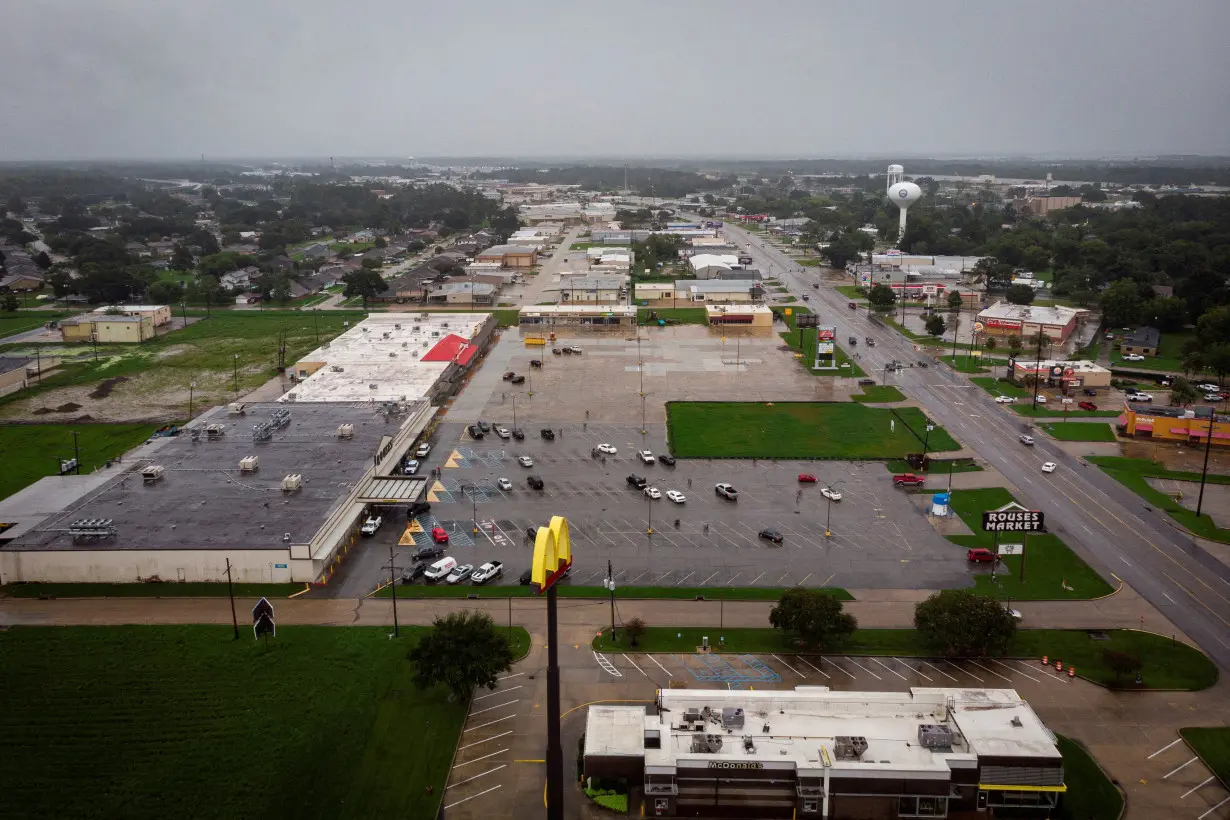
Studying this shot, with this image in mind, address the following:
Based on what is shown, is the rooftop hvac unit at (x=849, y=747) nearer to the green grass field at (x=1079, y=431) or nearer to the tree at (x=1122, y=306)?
the green grass field at (x=1079, y=431)

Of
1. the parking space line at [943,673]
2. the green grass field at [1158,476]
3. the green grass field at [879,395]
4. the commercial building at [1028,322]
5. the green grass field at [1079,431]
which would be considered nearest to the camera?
the parking space line at [943,673]

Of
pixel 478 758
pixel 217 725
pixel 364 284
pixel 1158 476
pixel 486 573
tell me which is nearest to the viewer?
pixel 478 758

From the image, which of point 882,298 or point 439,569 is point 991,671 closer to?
→ point 439,569

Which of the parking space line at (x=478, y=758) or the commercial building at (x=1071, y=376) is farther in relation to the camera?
the commercial building at (x=1071, y=376)

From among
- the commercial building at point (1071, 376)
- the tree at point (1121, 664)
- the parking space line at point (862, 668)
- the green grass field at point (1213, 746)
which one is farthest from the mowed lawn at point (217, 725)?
the commercial building at point (1071, 376)

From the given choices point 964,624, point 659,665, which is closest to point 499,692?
point 659,665

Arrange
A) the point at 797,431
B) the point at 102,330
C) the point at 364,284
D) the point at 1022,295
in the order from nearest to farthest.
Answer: the point at 797,431 → the point at 102,330 → the point at 1022,295 → the point at 364,284

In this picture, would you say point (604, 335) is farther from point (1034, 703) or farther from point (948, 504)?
point (1034, 703)

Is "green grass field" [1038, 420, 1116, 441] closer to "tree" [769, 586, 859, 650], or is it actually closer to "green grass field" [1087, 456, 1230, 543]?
"green grass field" [1087, 456, 1230, 543]
